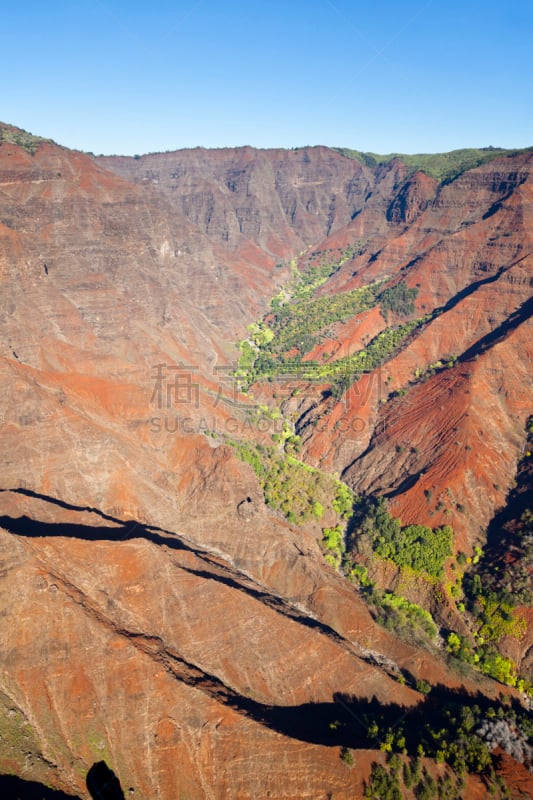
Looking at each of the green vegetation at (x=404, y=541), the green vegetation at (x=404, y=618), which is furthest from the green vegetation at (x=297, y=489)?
the green vegetation at (x=404, y=618)

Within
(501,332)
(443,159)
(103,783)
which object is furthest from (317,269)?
(103,783)

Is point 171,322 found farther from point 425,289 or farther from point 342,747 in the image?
point 342,747

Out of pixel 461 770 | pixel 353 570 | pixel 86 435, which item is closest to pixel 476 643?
pixel 353 570

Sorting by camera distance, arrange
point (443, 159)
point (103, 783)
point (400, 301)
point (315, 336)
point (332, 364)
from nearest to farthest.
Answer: point (103, 783)
point (332, 364)
point (400, 301)
point (315, 336)
point (443, 159)

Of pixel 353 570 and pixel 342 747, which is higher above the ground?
pixel 342 747

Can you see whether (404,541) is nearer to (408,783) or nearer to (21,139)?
(408,783)

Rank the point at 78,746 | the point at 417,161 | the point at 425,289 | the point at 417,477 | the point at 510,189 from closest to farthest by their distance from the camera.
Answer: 1. the point at 78,746
2. the point at 417,477
3. the point at 425,289
4. the point at 510,189
5. the point at 417,161

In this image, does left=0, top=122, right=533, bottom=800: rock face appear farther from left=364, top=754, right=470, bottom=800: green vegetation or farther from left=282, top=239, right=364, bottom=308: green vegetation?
left=282, top=239, right=364, bottom=308: green vegetation
